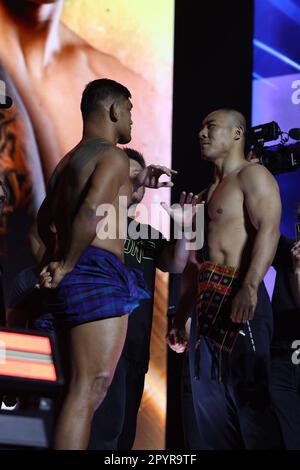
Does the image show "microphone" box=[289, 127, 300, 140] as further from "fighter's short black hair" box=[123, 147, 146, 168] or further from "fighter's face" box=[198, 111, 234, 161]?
"fighter's short black hair" box=[123, 147, 146, 168]

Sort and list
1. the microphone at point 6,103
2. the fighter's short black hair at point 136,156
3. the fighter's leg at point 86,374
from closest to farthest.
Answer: the fighter's leg at point 86,374
the microphone at point 6,103
the fighter's short black hair at point 136,156

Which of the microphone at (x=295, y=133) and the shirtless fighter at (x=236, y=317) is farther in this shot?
the microphone at (x=295, y=133)

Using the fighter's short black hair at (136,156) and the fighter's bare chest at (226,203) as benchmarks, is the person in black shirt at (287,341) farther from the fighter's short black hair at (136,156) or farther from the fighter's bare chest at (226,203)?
the fighter's short black hair at (136,156)

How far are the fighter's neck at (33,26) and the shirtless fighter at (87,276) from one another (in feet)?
2.96

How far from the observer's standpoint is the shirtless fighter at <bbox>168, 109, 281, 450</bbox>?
285 centimetres

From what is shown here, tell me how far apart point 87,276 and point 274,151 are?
1060 mm

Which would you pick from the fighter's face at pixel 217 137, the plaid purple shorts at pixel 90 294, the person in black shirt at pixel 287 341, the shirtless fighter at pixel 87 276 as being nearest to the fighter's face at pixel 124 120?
the shirtless fighter at pixel 87 276

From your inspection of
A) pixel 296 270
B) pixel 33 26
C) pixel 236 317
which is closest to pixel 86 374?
pixel 236 317

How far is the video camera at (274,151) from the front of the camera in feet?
11.0

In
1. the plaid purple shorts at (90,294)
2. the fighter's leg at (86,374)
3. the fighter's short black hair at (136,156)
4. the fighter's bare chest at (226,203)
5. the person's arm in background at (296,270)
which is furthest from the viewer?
the fighter's short black hair at (136,156)

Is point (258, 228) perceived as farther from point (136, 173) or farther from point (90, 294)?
point (136, 173)

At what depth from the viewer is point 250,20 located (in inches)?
157

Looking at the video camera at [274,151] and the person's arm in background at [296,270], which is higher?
the video camera at [274,151]
